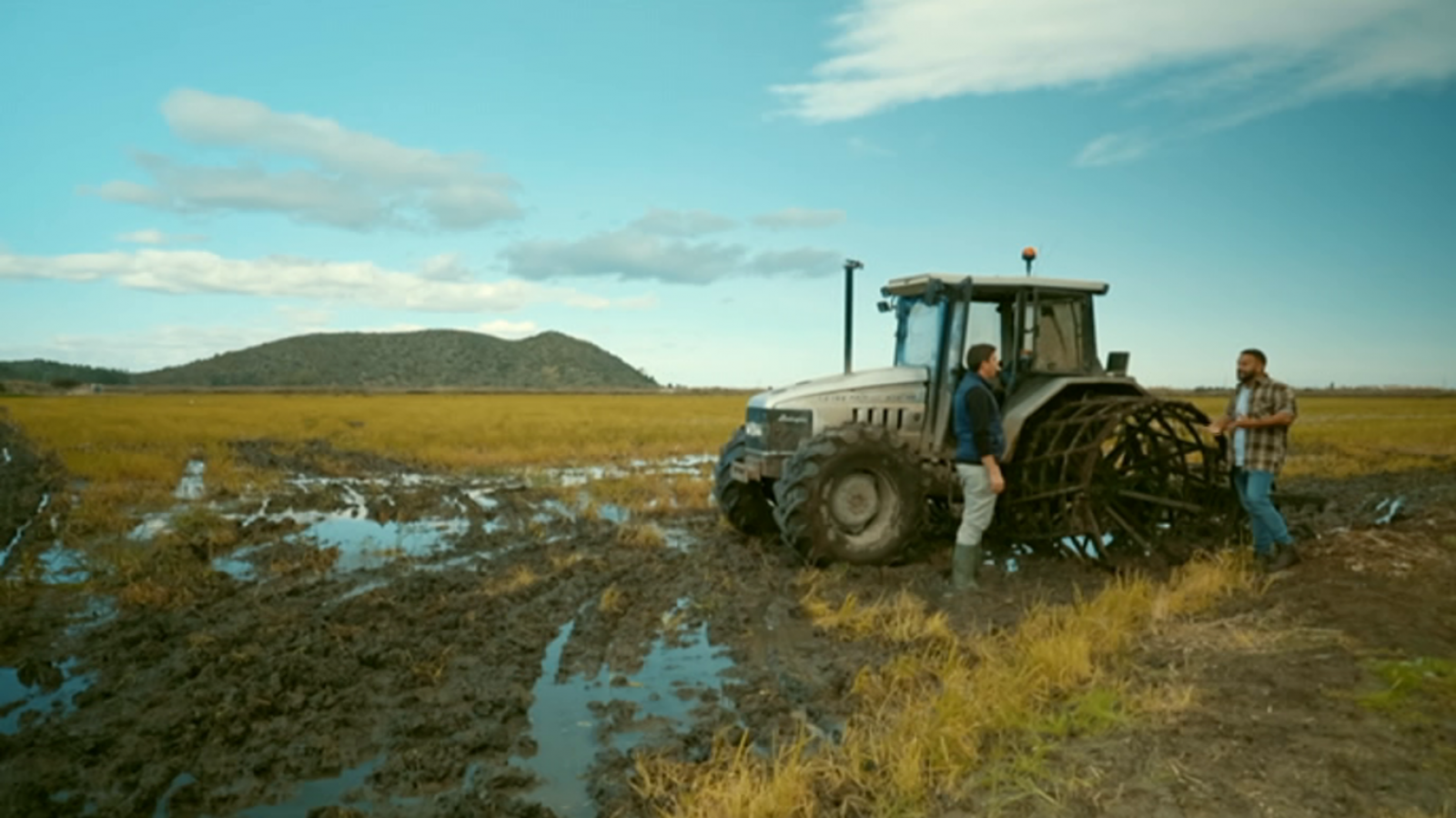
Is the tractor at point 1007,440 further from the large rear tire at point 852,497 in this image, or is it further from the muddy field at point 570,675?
the muddy field at point 570,675

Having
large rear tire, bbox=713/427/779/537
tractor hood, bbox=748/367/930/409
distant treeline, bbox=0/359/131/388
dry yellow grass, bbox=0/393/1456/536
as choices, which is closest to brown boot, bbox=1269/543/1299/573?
tractor hood, bbox=748/367/930/409

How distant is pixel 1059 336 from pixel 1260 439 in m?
1.96

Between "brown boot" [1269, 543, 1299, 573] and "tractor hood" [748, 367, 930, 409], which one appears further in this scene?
"tractor hood" [748, 367, 930, 409]

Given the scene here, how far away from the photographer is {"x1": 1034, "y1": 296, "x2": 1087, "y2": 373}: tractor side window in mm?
8703

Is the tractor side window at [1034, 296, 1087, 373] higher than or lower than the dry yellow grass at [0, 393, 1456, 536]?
higher

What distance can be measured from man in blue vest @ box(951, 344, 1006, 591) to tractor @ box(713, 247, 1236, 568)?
0.85 metres

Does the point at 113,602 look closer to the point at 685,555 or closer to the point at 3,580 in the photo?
the point at 3,580

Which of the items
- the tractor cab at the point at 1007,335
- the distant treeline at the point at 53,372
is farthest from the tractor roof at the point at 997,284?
the distant treeline at the point at 53,372

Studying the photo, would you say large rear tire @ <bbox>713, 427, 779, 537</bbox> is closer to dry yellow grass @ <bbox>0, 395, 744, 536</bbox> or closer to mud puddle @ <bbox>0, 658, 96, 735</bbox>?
dry yellow grass @ <bbox>0, 395, 744, 536</bbox>

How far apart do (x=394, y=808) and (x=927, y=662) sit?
2.99 metres

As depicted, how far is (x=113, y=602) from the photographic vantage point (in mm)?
7391

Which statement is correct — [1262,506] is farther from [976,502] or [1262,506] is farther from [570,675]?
[570,675]

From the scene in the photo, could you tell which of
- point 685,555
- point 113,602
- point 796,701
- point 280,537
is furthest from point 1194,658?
point 280,537

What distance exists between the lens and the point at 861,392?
8.63 metres
